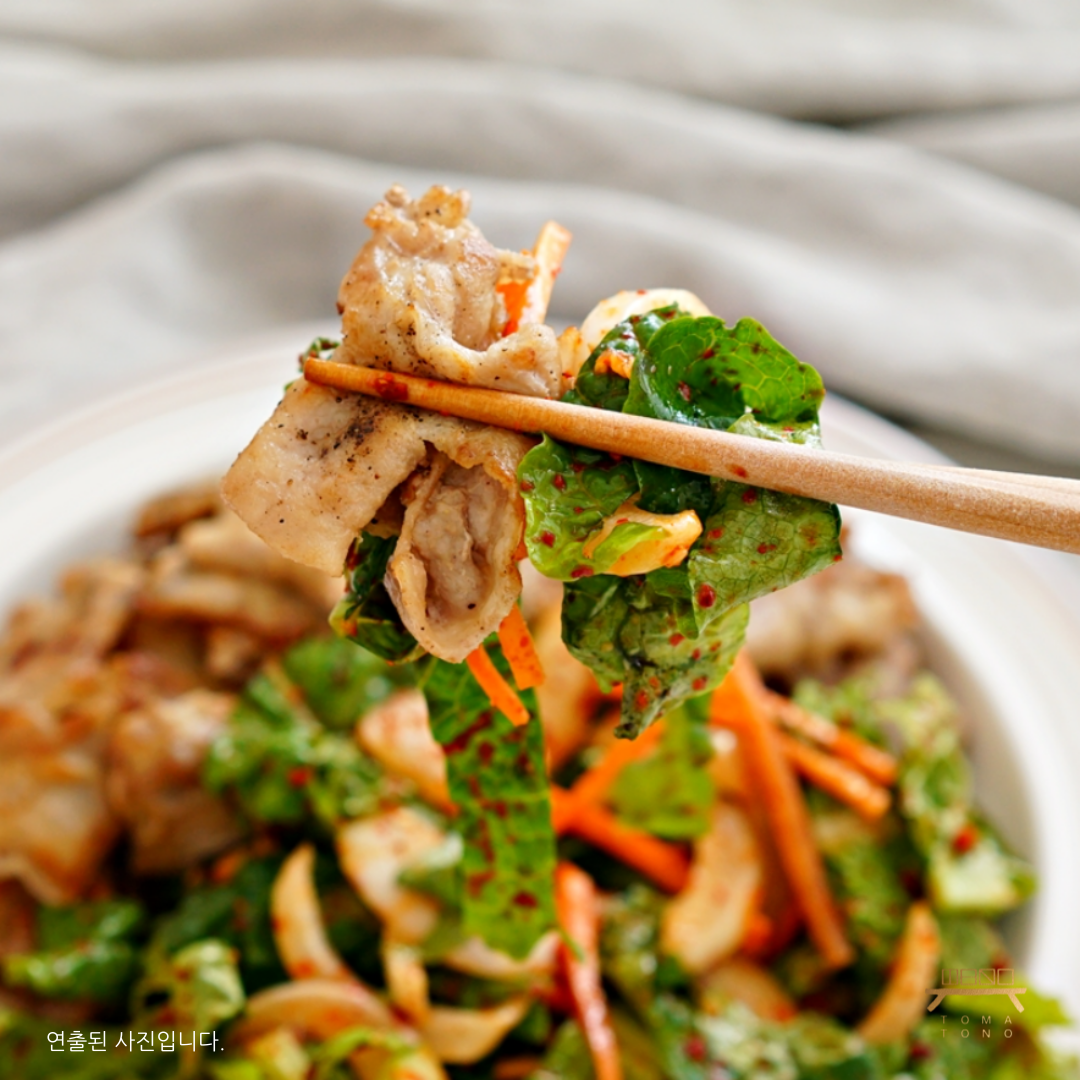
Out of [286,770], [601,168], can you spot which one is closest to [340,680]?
[286,770]

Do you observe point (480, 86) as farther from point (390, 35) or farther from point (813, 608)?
point (813, 608)

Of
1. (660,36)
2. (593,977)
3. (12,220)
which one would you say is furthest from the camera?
(660,36)

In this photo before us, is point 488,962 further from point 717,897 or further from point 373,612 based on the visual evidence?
point 373,612

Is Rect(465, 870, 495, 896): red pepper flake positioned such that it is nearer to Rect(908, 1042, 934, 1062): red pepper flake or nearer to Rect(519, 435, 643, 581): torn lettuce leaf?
Rect(519, 435, 643, 581): torn lettuce leaf

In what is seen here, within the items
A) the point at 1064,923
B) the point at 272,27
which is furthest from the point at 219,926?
the point at 272,27

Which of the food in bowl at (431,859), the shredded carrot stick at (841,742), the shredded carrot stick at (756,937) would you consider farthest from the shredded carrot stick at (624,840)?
the shredded carrot stick at (841,742)

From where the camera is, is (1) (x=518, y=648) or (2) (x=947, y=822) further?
(2) (x=947, y=822)

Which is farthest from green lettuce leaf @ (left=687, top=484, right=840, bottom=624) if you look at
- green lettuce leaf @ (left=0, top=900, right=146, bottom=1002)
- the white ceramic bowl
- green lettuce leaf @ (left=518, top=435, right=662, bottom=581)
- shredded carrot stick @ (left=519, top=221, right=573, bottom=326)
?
green lettuce leaf @ (left=0, top=900, right=146, bottom=1002)

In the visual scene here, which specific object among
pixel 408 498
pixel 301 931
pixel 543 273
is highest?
pixel 543 273
